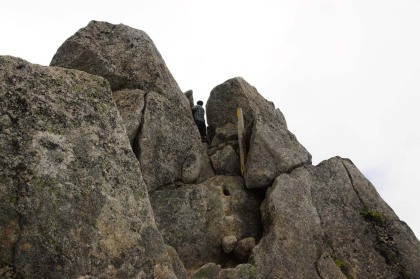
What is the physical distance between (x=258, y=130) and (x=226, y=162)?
2872 millimetres

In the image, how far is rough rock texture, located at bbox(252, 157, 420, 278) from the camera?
2020cm

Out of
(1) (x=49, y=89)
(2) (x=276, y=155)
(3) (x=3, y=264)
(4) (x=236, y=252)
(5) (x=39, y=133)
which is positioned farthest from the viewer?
(2) (x=276, y=155)

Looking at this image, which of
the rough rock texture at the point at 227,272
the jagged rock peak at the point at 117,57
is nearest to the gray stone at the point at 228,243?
the rough rock texture at the point at 227,272

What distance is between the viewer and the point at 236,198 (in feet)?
76.5

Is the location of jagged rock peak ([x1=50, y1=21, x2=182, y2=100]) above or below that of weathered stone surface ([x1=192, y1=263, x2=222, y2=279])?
above

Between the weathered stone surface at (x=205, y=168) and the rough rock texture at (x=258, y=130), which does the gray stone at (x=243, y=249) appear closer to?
the rough rock texture at (x=258, y=130)

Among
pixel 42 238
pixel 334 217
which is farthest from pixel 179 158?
pixel 42 238

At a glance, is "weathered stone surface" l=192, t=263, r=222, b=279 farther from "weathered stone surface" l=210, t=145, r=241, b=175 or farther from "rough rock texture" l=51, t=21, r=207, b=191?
"weathered stone surface" l=210, t=145, r=241, b=175

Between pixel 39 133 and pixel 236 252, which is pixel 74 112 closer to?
pixel 39 133

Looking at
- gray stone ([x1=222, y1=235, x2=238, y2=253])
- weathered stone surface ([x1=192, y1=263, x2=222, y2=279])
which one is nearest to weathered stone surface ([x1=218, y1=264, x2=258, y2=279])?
weathered stone surface ([x1=192, y1=263, x2=222, y2=279])

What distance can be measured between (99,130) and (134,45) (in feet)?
46.6

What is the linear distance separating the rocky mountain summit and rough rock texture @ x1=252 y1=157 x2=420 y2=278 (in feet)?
0.22

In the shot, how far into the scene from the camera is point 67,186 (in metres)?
11.1

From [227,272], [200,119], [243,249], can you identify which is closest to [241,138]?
[200,119]
